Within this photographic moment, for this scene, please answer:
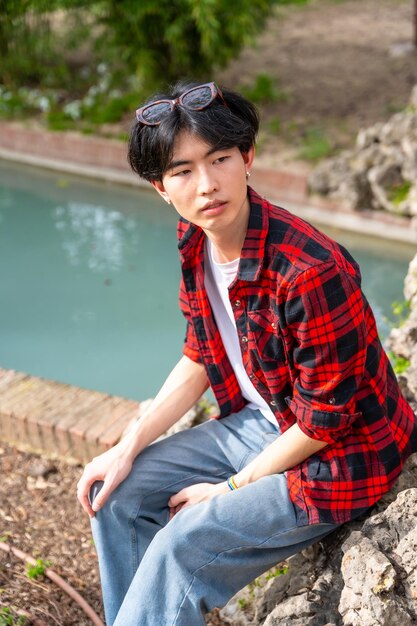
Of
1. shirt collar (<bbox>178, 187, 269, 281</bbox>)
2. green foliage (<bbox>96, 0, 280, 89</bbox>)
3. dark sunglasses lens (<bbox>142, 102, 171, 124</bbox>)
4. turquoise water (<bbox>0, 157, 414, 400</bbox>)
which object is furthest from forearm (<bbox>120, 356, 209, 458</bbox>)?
green foliage (<bbox>96, 0, 280, 89</bbox>)

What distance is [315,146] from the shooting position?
6.16 m

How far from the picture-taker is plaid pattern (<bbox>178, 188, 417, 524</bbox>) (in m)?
2.01

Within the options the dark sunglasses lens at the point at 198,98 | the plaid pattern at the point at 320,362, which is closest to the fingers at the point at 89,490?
the plaid pattern at the point at 320,362

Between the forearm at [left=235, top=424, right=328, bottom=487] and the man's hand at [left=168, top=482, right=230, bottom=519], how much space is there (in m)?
0.07

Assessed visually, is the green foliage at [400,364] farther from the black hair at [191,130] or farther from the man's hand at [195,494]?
the black hair at [191,130]

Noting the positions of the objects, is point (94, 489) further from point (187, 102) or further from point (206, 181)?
point (187, 102)

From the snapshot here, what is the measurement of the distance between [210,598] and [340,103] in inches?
215

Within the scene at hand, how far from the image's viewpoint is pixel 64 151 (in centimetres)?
679

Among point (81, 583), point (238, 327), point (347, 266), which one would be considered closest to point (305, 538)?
point (238, 327)

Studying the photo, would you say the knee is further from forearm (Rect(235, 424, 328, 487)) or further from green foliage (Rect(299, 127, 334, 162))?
green foliage (Rect(299, 127, 334, 162))

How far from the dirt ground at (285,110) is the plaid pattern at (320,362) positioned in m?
0.76

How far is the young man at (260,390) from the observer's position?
2.04 meters

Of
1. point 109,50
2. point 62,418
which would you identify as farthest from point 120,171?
point 62,418

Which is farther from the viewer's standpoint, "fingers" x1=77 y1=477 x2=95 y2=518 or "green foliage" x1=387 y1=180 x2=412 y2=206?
"green foliage" x1=387 y1=180 x2=412 y2=206
